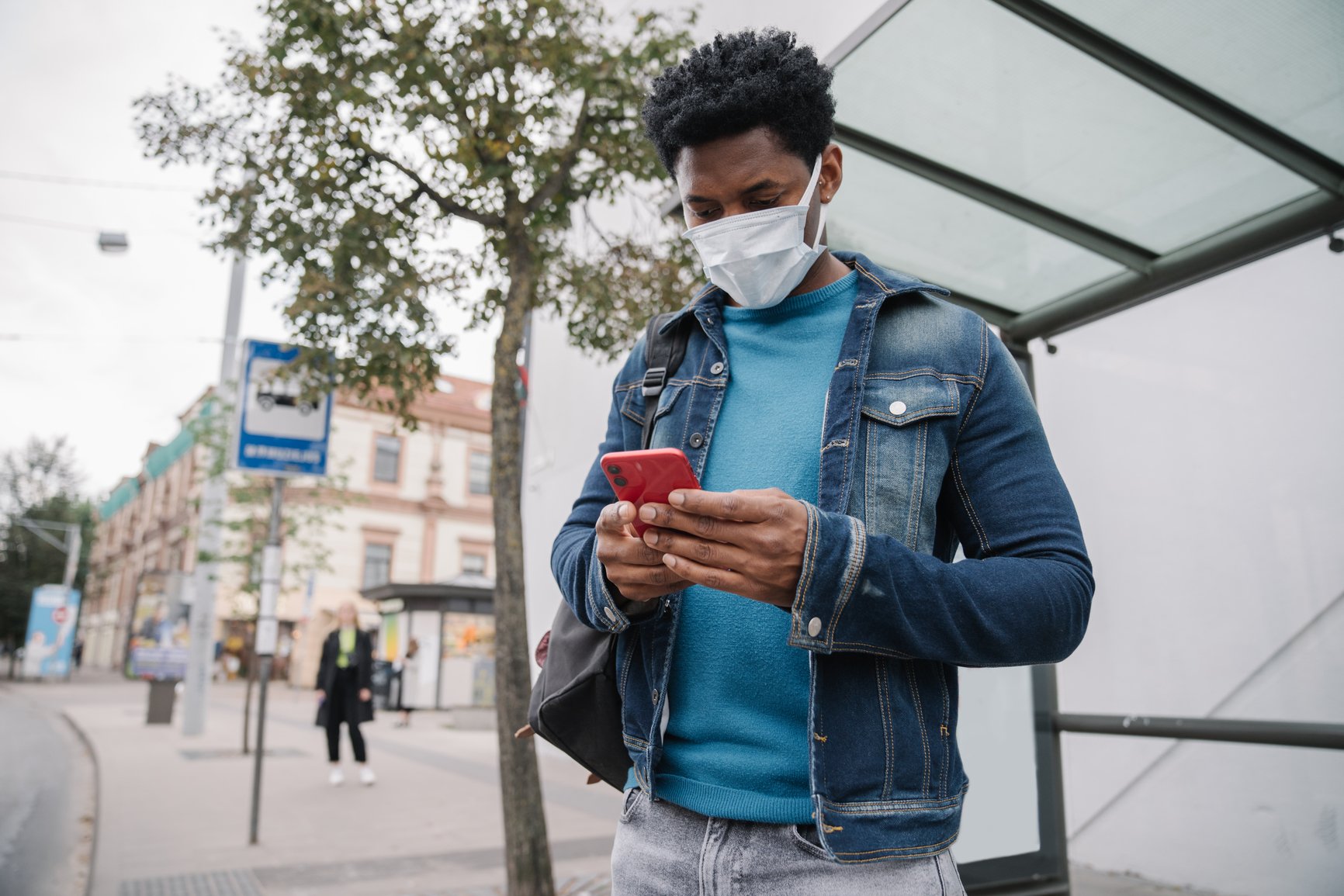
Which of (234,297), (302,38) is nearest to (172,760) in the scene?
(234,297)

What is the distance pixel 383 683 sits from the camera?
71.5 ft

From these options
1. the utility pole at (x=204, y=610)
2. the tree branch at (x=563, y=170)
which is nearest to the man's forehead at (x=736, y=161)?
the tree branch at (x=563, y=170)

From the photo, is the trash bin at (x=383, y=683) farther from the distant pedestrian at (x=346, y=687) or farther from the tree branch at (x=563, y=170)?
the tree branch at (x=563, y=170)

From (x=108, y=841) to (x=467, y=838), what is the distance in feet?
8.06

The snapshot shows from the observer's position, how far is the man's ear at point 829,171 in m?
1.58

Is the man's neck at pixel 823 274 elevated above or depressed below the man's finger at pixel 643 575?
above

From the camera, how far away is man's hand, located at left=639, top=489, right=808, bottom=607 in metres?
1.01

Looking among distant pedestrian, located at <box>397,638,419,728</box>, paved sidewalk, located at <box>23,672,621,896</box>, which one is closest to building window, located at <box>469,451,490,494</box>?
distant pedestrian, located at <box>397,638,419,728</box>

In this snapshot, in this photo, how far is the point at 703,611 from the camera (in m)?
1.34

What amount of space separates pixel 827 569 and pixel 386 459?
36.7 m

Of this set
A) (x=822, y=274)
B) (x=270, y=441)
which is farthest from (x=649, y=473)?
(x=270, y=441)

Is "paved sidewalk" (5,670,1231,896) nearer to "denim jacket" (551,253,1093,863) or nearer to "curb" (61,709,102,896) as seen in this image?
"curb" (61,709,102,896)

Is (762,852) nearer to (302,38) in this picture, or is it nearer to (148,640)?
(302,38)

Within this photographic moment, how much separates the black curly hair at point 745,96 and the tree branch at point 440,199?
4280 millimetres
